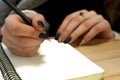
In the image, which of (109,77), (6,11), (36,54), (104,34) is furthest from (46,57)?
(6,11)

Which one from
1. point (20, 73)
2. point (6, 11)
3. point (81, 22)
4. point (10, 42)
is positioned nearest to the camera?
point (20, 73)

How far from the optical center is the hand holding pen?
1.56ft

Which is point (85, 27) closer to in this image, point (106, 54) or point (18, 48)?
point (106, 54)

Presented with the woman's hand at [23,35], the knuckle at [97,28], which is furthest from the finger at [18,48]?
the knuckle at [97,28]

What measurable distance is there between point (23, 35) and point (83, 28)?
0.24 m

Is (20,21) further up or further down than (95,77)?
further up

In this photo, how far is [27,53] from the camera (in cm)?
50

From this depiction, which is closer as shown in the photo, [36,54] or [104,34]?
[36,54]

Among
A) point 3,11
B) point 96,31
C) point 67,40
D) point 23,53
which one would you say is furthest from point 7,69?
point 3,11

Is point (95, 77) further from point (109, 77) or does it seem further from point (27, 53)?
point (27, 53)

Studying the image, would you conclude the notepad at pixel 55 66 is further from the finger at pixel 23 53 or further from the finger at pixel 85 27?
the finger at pixel 85 27

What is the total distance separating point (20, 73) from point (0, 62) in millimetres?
49

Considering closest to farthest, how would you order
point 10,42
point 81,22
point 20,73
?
1. point 20,73
2. point 10,42
3. point 81,22

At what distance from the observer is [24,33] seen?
478 mm
